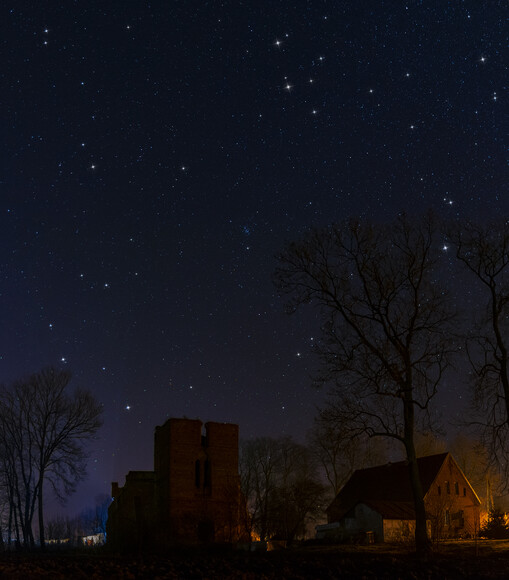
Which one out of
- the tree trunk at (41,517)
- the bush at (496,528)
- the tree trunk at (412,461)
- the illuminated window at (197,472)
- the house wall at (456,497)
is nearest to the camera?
the tree trunk at (412,461)

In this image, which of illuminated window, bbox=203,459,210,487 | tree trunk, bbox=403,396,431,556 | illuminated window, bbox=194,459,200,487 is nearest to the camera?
tree trunk, bbox=403,396,431,556

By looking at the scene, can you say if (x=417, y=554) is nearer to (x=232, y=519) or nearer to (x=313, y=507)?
(x=232, y=519)

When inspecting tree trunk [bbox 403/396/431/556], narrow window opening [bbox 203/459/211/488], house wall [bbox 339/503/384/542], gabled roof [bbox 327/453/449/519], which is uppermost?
tree trunk [bbox 403/396/431/556]

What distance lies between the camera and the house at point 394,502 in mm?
47781

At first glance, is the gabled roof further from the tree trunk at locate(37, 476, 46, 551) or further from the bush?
the tree trunk at locate(37, 476, 46, 551)

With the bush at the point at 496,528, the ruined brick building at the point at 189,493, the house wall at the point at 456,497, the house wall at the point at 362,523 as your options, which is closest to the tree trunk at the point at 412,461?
the ruined brick building at the point at 189,493

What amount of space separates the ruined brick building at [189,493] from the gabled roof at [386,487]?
11.8 m

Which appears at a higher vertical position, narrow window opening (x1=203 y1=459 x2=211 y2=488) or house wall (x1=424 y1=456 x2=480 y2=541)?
narrow window opening (x1=203 y1=459 x2=211 y2=488)

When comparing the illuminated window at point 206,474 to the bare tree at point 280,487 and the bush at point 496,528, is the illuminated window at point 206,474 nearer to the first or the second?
the bare tree at point 280,487

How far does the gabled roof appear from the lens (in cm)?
5162

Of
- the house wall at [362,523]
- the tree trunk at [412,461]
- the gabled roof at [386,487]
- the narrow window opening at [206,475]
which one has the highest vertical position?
the tree trunk at [412,461]

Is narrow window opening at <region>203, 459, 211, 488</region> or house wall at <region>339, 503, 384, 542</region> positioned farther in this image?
house wall at <region>339, 503, 384, 542</region>

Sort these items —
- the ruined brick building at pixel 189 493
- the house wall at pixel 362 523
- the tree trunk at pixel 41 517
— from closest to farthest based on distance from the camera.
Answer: the ruined brick building at pixel 189 493, the tree trunk at pixel 41 517, the house wall at pixel 362 523

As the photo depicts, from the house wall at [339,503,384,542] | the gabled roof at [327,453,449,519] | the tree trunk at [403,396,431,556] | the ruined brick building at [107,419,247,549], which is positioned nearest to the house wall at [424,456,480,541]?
the gabled roof at [327,453,449,519]
